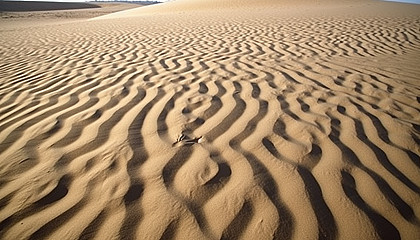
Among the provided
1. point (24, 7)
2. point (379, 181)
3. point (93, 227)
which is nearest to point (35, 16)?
point (24, 7)

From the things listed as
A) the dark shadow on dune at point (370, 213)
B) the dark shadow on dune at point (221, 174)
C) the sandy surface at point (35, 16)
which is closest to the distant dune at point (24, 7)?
the sandy surface at point (35, 16)

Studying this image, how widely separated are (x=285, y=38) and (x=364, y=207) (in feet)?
18.5

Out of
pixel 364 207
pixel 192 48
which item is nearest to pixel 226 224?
pixel 364 207

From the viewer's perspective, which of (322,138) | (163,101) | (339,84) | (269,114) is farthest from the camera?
(339,84)

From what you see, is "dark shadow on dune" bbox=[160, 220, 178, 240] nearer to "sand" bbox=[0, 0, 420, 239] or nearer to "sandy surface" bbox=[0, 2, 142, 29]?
"sand" bbox=[0, 0, 420, 239]

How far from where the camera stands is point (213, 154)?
183 centimetres

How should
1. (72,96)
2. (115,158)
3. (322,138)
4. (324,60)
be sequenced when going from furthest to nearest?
(324,60) < (72,96) < (322,138) < (115,158)

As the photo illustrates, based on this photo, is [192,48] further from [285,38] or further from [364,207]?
[364,207]

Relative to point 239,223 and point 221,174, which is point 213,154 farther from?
point 239,223

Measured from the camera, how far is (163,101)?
8.82 ft

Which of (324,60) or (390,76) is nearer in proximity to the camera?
(390,76)

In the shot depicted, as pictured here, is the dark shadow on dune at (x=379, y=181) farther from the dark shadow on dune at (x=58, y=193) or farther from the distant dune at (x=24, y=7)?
the distant dune at (x=24, y=7)

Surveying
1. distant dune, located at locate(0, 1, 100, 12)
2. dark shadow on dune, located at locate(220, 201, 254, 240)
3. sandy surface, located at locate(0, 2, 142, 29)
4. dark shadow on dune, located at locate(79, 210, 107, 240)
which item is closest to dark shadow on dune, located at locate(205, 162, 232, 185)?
dark shadow on dune, located at locate(220, 201, 254, 240)

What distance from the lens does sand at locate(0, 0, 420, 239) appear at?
1.36 m
